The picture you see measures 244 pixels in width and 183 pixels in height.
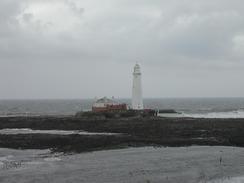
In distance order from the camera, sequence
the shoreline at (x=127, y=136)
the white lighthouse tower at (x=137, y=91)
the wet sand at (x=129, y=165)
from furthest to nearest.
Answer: the white lighthouse tower at (x=137, y=91), the shoreline at (x=127, y=136), the wet sand at (x=129, y=165)

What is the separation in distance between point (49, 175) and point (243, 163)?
900 centimetres

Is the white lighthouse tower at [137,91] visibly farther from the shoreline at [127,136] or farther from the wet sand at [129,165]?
the wet sand at [129,165]

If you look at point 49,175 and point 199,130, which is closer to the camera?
point 49,175

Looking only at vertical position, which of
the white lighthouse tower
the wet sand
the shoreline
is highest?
the white lighthouse tower

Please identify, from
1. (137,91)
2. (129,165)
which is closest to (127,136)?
(129,165)

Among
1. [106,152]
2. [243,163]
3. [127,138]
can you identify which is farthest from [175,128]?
[243,163]

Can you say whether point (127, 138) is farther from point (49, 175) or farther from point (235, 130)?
point (49, 175)

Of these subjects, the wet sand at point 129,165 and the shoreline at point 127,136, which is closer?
the wet sand at point 129,165

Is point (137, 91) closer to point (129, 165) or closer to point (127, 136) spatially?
point (127, 136)

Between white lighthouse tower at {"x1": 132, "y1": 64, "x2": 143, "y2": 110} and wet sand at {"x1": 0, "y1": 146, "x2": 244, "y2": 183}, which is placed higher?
white lighthouse tower at {"x1": 132, "y1": 64, "x2": 143, "y2": 110}

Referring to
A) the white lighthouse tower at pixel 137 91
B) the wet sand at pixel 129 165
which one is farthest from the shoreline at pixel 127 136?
the white lighthouse tower at pixel 137 91

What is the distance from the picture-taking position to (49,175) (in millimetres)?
20984

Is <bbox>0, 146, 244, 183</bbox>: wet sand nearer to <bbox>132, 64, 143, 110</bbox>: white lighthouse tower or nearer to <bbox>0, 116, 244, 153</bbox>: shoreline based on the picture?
<bbox>0, 116, 244, 153</bbox>: shoreline

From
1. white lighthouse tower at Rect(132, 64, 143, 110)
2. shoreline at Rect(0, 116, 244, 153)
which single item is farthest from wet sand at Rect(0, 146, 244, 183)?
white lighthouse tower at Rect(132, 64, 143, 110)
